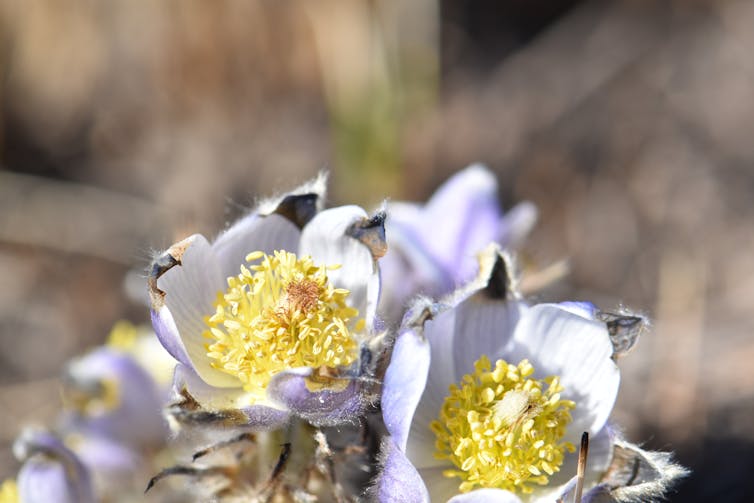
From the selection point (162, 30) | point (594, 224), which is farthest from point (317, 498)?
point (162, 30)

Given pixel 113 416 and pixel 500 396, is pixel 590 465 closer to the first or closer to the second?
pixel 500 396

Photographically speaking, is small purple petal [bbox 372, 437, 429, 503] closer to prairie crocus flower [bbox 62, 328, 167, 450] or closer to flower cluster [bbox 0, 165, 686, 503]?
flower cluster [bbox 0, 165, 686, 503]

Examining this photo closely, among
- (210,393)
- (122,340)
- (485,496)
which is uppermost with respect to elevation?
(122,340)

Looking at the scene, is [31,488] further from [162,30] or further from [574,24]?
[574,24]

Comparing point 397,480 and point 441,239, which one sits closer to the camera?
point 397,480

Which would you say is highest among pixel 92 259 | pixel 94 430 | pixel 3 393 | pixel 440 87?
pixel 440 87

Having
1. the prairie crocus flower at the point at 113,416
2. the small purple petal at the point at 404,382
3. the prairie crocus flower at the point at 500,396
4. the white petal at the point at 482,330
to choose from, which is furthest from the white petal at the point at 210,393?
the prairie crocus flower at the point at 113,416

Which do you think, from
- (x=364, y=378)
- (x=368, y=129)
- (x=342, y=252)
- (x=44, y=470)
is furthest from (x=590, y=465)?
(x=368, y=129)
